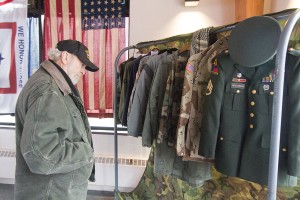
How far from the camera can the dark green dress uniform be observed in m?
0.90

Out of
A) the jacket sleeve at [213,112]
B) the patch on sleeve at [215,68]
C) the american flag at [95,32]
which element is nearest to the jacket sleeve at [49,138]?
the jacket sleeve at [213,112]

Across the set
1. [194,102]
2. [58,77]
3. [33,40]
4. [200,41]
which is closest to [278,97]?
[194,102]

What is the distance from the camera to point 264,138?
974mm

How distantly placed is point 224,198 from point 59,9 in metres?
2.83

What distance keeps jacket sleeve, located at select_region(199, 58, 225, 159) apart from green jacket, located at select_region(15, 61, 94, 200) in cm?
67

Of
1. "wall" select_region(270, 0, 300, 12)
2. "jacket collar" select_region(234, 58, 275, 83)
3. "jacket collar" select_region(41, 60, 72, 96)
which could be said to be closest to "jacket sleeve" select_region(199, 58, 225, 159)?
"jacket collar" select_region(234, 58, 275, 83)

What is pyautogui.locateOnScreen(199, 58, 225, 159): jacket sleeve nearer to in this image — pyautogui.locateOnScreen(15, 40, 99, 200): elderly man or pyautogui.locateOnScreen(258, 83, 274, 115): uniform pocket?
pyautogui.locateOnScreen(258, 83, 274, 115): uniform pocket

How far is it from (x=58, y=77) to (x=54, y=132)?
33 cm

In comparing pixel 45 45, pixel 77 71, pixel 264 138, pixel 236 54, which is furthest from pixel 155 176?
pixel 45 45

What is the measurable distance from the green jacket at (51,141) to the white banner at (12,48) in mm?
1977

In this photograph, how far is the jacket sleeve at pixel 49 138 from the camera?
1.11 m

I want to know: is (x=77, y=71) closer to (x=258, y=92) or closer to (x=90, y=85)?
(x=258, y=92)

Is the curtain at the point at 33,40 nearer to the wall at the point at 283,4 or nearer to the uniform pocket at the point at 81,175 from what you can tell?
the uniform pocket at the point at 81,175

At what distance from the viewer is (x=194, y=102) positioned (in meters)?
1.28
